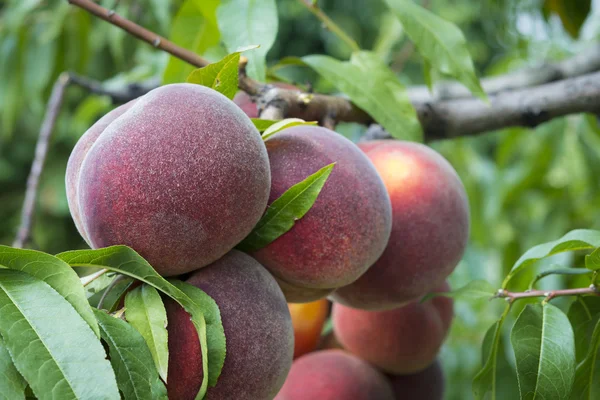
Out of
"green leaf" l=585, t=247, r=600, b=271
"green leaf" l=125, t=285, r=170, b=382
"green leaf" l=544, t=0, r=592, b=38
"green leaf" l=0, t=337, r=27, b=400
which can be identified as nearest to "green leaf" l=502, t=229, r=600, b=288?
"green leaf" l=585, t=247, r=600, b=271

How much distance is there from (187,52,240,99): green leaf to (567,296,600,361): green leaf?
40 centimetres

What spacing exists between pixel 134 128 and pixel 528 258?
1.26ft

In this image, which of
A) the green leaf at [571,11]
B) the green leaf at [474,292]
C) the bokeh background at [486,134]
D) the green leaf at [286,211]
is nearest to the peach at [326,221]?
the green leaf at [286,211]

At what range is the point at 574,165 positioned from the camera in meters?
1.58

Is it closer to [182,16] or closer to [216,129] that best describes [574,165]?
[182,16]

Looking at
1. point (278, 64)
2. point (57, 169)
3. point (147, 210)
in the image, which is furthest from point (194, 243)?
point (57, 169)

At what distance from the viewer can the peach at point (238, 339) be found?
525mm

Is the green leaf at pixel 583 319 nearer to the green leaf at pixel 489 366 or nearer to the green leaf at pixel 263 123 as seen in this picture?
the green leaf at pixel 489 366

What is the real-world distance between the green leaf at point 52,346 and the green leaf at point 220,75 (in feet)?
0.84

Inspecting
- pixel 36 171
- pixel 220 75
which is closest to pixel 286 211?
pixel 220 75

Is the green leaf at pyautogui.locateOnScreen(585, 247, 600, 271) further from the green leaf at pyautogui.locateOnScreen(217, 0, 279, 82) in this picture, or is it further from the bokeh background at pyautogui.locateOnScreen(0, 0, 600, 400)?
the bokeh background at pyautogui.locateOnScreen(0, 0, 600, 400)

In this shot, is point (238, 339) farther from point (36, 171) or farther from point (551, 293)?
point (36, 171)

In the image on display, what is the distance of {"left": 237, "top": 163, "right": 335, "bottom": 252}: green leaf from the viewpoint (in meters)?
0.59

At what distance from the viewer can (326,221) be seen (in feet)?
2.07
